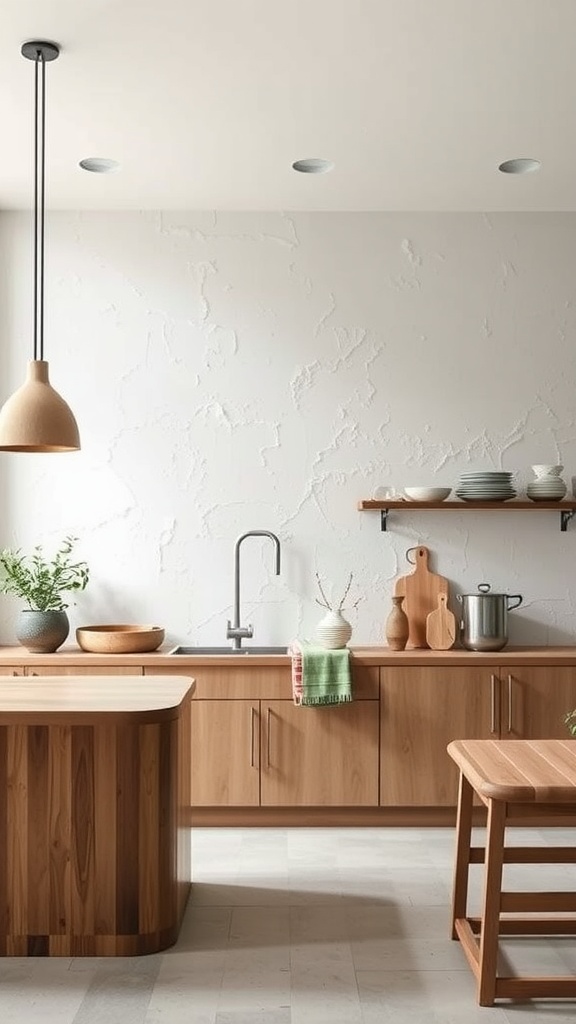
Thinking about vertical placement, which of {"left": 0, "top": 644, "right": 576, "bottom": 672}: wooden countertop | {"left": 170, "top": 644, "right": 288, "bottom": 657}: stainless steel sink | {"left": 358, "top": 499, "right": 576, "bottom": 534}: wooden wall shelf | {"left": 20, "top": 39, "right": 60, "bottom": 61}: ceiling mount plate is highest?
{"left": 20, "top": 39, "right": 60, "bottom": 61}: ceiling mount plate

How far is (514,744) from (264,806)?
1.71 metres

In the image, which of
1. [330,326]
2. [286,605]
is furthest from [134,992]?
[330,326]

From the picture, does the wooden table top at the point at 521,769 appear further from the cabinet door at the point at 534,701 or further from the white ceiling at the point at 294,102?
the white ceiling at the point at 294,102

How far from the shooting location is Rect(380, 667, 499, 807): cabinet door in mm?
4621

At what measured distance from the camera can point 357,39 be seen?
133 inches

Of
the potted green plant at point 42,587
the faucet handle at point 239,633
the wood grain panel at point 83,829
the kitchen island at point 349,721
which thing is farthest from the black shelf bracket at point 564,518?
the wood grain panel at point 83,829

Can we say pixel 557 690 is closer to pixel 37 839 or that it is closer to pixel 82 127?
pixel 37 839

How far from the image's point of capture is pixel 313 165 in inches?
179

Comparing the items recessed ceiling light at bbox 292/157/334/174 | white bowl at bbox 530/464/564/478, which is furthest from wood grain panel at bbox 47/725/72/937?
white bowl at bbox 530/464/564/478

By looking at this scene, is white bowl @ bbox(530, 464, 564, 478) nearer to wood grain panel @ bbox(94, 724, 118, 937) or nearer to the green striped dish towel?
the green striped dish towel

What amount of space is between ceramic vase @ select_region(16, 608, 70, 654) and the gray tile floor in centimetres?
121

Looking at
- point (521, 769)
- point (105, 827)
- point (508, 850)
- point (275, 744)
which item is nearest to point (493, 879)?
point (521, 769)

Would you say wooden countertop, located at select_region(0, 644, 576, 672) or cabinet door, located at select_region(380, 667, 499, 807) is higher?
wooden countertop, located at select_region(0, 644, 576, 672)

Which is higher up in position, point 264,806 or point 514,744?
point 514,744
